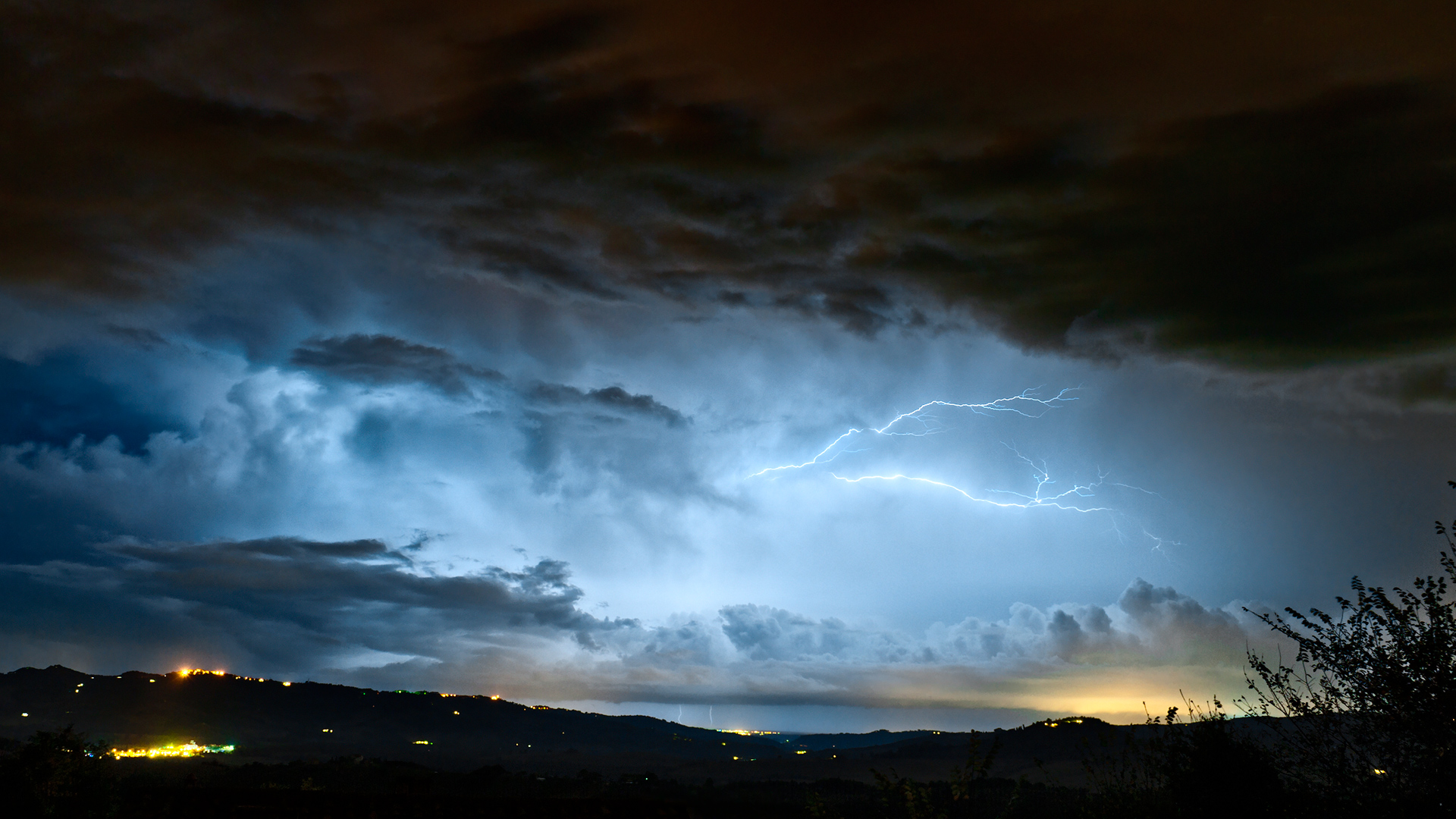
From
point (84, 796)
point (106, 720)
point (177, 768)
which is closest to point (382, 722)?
point (106, 720)

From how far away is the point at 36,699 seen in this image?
17788 cm

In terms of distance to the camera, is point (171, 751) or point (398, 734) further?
point (398, 734)

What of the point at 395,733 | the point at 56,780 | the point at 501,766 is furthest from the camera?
the point at 395,733

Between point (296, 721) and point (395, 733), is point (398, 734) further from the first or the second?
point (296, 721)

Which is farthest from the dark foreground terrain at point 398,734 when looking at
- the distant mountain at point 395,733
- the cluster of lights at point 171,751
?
the cluster of lights at point 171,751

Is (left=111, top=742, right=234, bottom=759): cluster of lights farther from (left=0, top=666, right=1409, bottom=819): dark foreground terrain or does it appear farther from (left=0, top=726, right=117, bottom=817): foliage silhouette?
(left=0, top=726, right=117, bottom=817): foliage silhouette

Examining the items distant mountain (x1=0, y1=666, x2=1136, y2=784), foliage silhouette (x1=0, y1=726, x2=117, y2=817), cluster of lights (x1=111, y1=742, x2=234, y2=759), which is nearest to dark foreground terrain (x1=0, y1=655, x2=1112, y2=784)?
distant mountain (x1=0, y1=666, x2=1136, y2=784)

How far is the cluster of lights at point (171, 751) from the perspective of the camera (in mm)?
96938

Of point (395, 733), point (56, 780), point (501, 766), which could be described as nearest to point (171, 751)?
point (501, 766)

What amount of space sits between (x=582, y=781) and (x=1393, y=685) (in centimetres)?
7712

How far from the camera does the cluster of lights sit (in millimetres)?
96938

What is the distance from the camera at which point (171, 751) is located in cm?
10875

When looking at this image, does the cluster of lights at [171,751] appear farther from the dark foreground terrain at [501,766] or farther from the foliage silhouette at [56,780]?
the foliage silhouette at [56,780]

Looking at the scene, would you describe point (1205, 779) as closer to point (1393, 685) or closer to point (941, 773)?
point (1393, 685)
